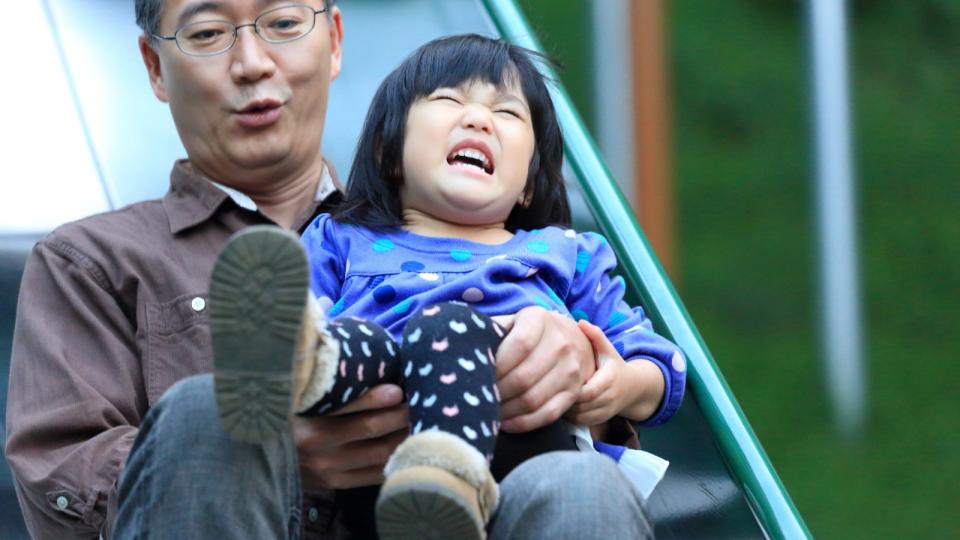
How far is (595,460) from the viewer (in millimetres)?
1494

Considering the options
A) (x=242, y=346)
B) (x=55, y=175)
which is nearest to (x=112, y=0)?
(x=55, y=175)

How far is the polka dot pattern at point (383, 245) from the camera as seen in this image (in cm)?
186

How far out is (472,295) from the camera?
70.1 inches

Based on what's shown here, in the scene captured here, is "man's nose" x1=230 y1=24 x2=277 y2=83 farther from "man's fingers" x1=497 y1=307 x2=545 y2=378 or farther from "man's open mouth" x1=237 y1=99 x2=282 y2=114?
"man's fingers" x1=497 y1=307 x2=545 y2=378

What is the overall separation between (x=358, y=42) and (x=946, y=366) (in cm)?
361

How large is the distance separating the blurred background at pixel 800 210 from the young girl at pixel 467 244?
2.36m

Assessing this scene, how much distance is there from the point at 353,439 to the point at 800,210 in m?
5.48

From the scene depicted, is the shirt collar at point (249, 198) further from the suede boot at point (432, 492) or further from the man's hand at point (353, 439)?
the suede boot at point (432, 492)

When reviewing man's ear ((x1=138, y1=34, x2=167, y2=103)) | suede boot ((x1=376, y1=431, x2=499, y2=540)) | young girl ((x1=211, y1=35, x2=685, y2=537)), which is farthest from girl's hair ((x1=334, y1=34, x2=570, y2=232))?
suede boot ((x1=376, y1=431, x2=499, y2=540))

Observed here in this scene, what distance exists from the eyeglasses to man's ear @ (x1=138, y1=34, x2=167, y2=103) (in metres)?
0.06

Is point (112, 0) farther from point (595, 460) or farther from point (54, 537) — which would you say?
point (595, 460)

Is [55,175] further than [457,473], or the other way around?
[55,175]

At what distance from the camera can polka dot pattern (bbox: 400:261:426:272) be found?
6.00ft

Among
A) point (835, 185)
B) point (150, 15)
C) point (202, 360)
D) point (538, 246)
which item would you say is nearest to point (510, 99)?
point (538, 246)
